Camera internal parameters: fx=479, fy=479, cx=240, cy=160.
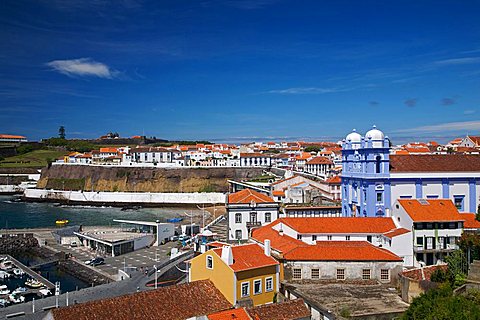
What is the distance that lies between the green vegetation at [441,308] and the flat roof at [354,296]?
239 cm

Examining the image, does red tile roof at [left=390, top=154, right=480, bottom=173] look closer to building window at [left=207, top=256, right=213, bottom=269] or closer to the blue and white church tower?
the blue and white church tower

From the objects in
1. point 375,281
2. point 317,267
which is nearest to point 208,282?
point 317,267

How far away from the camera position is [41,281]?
25234 mm

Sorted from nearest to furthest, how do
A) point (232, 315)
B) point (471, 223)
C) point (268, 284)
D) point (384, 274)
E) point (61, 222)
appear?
point (232, 315) < point (268, 284) < point (384, 274) < point (471, 223) < point (61, 222)

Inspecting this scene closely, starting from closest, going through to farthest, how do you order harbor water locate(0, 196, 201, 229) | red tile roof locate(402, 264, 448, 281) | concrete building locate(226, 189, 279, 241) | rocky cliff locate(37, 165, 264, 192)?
red tile roof locate(402, 264, 448, 281) < concrete building locate(226, 189, 279, 241) < harbor water locate(0, 196, 201, 229) < rocky cliff locate(37, 165, 264, 192)

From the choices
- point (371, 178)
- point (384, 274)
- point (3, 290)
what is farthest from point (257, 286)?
point (3, 290)

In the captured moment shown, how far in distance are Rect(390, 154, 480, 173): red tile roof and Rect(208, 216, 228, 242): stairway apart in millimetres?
11364

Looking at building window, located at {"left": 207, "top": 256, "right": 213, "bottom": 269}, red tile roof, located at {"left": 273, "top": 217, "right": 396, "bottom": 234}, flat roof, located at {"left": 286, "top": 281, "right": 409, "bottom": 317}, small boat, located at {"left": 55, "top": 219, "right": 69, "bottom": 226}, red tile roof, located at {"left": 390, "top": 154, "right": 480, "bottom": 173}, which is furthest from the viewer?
small boat, located at {"left": 55, "top": 219, "right": 69, "bottom": 226}

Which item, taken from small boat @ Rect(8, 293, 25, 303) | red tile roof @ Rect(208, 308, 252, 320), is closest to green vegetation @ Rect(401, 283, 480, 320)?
red tile roof @ Rect(208, 308, 252, 320)

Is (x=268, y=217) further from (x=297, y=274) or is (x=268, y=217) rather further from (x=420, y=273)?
(x=420, y=273)

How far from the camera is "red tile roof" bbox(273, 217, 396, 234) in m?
22.0

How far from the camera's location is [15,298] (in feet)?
74.2

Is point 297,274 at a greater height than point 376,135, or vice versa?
point 376,135

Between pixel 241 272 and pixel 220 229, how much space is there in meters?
18.3
